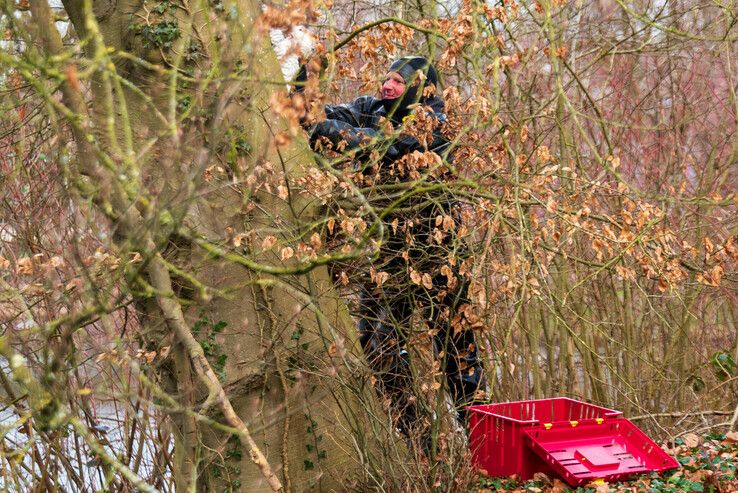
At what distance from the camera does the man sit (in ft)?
17.2

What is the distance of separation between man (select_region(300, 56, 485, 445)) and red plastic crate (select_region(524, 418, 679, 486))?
19.2 inches

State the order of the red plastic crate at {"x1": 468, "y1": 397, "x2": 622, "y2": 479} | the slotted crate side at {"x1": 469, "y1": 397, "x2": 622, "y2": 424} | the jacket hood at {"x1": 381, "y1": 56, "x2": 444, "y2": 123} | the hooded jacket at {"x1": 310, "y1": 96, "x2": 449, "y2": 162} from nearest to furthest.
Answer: the hooded jacket at {"x1": 310, "y1": 96, "x2": 449, "y2": 162}
the red plastic crate at {"x1": 468, "y1": 397, "x2": 622, "y2": 479}
the jacket hood at {"x1": 381, "y1": 56, "x2": 444, "y2": 123}
the slotted crate side at {"x1": 469, "y1": 397, "x2": 622, "y2": 424}

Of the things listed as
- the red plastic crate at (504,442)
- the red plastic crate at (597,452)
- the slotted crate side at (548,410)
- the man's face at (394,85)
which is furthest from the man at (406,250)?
the red plastic crate at (597,452)

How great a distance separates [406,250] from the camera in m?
5.36

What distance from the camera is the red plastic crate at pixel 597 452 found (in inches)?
215

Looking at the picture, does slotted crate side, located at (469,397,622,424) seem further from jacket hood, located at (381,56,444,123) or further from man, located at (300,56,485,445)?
jacket hood, located at (381,56,444,123)

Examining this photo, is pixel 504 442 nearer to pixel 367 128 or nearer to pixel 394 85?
pixel 367 128

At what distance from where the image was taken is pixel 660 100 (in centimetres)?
947

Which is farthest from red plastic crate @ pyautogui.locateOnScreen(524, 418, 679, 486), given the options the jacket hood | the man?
the jacket hood

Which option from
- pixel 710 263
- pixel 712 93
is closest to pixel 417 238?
pixel 710 263

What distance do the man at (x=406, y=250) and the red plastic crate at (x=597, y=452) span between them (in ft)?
1.60

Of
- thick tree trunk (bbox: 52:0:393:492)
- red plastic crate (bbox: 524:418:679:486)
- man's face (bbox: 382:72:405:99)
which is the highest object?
man's face (bbox: 382:72:405:99)

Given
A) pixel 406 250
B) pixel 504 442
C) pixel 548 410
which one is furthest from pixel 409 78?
pixel 548 410

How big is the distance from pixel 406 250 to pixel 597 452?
1.55 meters
